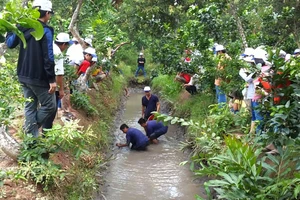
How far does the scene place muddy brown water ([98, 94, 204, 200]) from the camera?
576 centimetres

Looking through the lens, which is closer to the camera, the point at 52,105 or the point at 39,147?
the point at 39,147

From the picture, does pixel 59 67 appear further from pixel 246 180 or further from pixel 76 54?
pixel 246 180

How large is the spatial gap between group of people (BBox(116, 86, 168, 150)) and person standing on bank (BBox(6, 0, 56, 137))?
3.59m

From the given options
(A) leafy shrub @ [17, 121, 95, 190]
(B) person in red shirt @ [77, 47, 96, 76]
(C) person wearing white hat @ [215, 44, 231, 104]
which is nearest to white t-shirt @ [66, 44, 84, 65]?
(B) person in red shirt @ [77, 47, 96, 76]

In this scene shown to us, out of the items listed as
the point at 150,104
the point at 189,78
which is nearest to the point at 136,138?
the point at 150,104

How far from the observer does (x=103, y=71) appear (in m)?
10.5

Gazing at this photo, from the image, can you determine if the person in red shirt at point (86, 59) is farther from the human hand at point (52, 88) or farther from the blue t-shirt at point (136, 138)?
the human hand at point (52, 88)

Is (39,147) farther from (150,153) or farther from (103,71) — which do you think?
(103,71)

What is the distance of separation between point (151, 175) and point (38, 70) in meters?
3.17

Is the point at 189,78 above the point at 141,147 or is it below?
above

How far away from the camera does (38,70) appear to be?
4148 mm

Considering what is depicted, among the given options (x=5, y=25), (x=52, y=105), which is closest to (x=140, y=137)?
(x=52, y=105)

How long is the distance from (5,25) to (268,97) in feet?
9.79

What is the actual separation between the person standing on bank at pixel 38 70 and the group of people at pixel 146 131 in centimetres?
359
